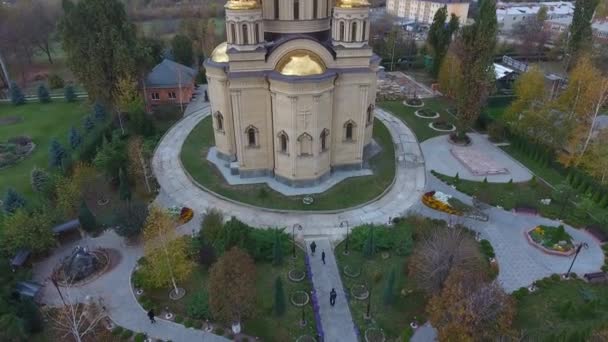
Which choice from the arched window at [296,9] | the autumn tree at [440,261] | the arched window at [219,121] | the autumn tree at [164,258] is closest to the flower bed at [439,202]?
the autumn tree at [440,261]

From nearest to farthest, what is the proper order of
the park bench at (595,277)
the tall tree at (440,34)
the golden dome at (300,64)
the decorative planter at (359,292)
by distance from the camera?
the decorative planter at (359,292) < the park bench at (595,277) < the golden dome at (300,64) < the tall tree at (440,34)

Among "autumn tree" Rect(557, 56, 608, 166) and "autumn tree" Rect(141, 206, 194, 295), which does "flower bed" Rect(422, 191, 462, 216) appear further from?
"autumn tree" Rect(141, 206, 194, 295)

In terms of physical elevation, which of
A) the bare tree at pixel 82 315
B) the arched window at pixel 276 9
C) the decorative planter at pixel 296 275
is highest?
the arched window at pixel 276 9

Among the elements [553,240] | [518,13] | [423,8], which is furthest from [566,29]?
[553,240]

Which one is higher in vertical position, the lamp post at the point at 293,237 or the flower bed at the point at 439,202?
the flower bed at the point at 439,202

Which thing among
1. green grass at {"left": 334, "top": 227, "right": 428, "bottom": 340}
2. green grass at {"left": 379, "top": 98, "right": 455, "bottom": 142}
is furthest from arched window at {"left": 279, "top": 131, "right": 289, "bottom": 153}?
green grass at {"left": 379, "top": 98, "right": 455, "bottom": 142}

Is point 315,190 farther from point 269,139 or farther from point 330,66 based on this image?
point 330,66

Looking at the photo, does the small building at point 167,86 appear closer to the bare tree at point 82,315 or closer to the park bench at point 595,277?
the bare tree at point 82,315

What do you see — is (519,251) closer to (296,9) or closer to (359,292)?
(359,292)
